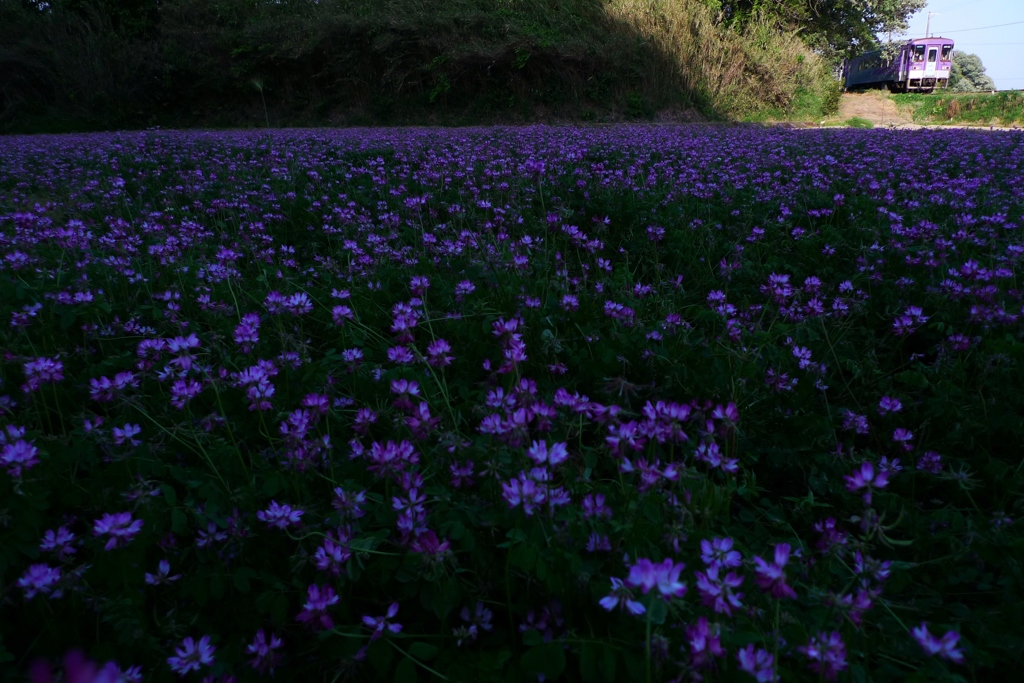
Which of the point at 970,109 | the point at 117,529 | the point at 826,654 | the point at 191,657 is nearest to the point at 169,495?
the point at 117,529

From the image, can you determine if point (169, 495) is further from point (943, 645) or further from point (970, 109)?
point (970, 109)

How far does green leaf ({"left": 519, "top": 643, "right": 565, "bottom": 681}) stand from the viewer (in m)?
1.19

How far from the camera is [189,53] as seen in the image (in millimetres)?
21812

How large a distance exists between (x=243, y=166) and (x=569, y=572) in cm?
678

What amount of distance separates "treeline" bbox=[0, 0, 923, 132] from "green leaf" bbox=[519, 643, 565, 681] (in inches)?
681

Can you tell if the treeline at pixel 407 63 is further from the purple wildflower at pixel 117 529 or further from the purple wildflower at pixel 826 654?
the purple wildflower at pixel 826 654

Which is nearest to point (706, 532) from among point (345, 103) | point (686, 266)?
point (686, 266)

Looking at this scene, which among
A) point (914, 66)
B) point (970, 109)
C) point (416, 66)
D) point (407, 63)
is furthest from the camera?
point (914, 66)

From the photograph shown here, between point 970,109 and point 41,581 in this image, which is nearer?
point 41,581

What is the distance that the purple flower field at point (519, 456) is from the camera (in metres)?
1.26

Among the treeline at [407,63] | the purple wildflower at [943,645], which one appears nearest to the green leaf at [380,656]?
the purple wildflower at [943,645]

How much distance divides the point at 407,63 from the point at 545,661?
20478mm

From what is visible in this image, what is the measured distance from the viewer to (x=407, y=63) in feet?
63.0

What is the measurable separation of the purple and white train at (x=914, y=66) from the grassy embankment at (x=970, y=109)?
10821 millimetres
